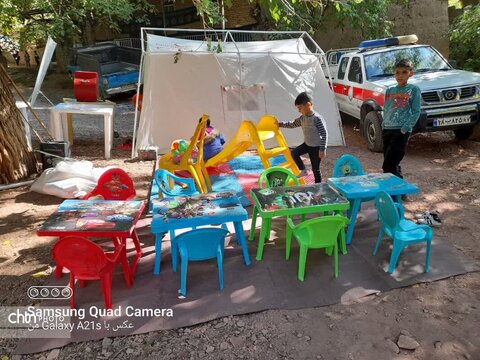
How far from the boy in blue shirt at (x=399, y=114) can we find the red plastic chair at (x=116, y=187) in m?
3.10

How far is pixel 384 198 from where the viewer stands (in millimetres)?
3508

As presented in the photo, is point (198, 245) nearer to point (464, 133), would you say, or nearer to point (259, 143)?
point (259, 143)

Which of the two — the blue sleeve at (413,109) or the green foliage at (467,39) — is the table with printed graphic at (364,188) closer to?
the blue sleeve at (413,109)

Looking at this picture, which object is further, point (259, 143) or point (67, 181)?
point (67, 181)

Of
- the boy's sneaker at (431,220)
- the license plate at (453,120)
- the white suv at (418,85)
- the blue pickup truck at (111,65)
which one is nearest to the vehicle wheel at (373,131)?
the white suv at (418,85)

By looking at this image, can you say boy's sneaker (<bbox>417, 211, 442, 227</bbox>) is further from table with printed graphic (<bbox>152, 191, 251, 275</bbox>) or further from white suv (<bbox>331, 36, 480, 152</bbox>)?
white suv (<bbox>331, 36, 480, 152</bbox>)

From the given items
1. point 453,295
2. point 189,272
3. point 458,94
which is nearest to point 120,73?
point 458,94

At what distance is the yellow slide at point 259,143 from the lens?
5291 mm

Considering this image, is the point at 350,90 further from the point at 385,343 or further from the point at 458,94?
the point at 385,343

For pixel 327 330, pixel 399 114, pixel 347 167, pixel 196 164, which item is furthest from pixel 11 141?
pixel 399 114

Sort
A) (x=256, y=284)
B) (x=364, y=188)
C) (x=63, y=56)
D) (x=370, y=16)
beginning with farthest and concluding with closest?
(x=63, y=56), (x=370, y=16), (x=364, y=188), (x=256, y=284)

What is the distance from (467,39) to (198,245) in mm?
10951

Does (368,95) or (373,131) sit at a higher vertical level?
(368,95)

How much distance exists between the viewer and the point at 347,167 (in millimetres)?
4797
